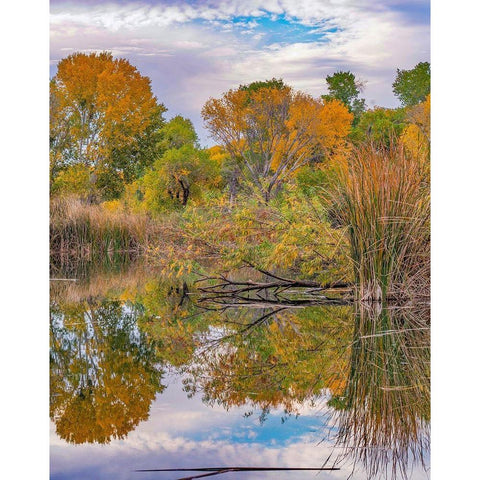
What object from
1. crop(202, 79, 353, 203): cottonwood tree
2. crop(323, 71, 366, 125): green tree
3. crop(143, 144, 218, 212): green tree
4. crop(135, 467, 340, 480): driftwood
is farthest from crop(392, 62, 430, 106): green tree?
crop(135, 467, 340, 480): driftwood

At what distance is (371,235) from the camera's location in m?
4.14

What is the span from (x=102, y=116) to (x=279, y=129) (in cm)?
486

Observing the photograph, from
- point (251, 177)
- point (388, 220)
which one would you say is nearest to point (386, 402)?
point (388, 220)

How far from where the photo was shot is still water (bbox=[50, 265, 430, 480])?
6.21ft

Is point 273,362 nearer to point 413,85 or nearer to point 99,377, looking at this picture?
point 99,377

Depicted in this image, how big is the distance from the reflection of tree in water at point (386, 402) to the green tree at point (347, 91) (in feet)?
51.9

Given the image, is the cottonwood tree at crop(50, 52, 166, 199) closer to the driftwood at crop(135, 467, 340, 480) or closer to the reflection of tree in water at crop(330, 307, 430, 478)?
the reflection of tree in water at crop(330, 307, 430, 478)

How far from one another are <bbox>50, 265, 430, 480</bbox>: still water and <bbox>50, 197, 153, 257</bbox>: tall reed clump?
6355 millimetres
